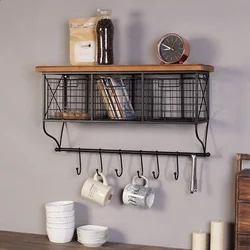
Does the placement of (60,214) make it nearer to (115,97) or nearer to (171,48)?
(115,97)

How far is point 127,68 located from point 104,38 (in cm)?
20

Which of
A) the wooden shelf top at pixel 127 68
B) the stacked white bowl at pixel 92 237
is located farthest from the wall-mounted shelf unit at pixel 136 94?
the stacked white bowl at pixel 92 237

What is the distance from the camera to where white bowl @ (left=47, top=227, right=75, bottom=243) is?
9.70 ft

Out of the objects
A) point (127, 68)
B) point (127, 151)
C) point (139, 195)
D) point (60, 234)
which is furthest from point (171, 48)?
point (60, 234)

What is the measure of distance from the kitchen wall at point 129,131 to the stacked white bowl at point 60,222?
9 cm

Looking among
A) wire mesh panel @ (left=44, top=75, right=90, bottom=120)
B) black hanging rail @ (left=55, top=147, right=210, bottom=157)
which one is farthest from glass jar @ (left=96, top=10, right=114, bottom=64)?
black hanging rail @ (left=55, top=147, right=210, bottom=157)

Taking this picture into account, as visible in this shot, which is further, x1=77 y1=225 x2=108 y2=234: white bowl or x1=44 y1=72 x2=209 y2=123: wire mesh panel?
x1=77 y1=225 x2=108 y2=234: white bowl

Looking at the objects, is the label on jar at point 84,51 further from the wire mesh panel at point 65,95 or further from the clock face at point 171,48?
the clock face at point 171,48

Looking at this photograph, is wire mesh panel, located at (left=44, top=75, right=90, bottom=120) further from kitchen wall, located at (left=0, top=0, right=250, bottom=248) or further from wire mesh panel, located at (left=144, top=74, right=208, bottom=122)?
wire mesh panel, located at (left=144, top=74, right=208, bottom=122)

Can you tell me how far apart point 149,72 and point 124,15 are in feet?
1.22

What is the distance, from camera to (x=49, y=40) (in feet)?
10.0

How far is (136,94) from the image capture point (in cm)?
290

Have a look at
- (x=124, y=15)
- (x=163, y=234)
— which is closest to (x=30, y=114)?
(x=124, y=15)

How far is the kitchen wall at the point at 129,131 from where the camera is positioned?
2781mm
